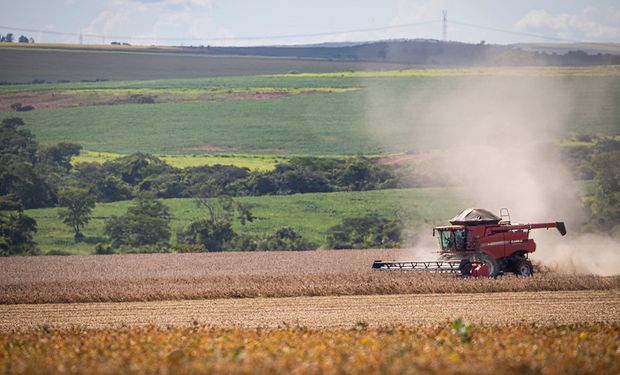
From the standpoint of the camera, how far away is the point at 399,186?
77625 mm

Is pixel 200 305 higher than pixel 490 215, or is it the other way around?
pixel 490 215

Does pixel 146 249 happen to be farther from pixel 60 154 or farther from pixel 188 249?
pixel 60 154

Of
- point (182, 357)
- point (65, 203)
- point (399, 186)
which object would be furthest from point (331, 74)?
point (182, 357)

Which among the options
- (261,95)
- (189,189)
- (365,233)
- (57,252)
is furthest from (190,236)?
(261,95)

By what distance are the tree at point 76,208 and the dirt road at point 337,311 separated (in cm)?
3936

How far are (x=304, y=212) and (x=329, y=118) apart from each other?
30989mm

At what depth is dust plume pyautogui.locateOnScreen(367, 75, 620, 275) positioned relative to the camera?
43.8 meters

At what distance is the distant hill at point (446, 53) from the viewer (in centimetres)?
11400

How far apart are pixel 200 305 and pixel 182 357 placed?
13.3 metres

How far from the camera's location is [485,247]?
34.3 metres

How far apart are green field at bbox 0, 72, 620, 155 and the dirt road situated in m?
57.3

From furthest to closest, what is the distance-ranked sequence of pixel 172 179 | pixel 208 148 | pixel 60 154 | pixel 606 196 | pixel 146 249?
pixel 208 148, pixel 60 154, pixel 172 179, pixel 606 196, pixel 146 249

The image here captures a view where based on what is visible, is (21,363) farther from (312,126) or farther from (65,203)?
(312,126)

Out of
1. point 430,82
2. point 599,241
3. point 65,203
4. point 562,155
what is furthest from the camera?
point 430,82
